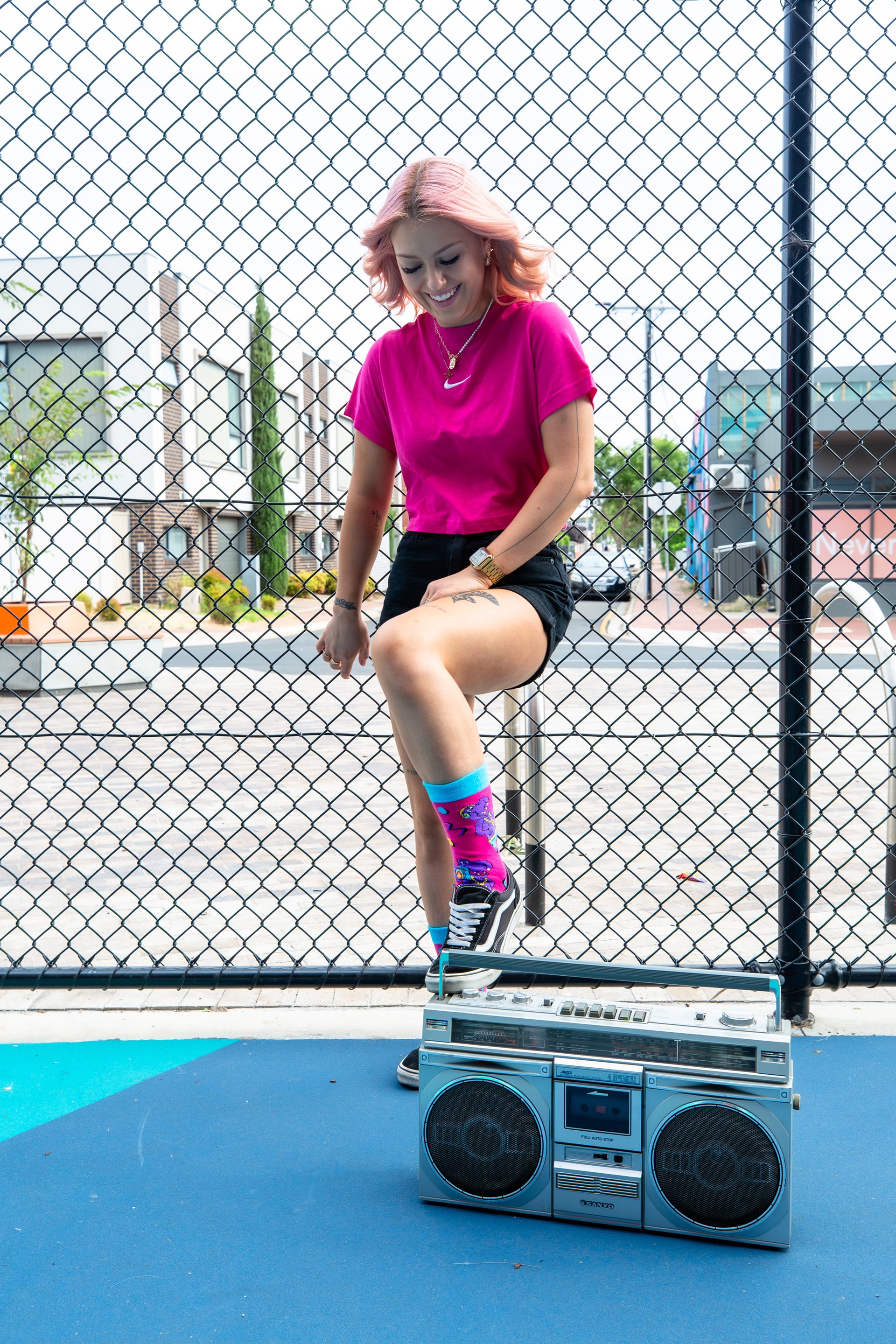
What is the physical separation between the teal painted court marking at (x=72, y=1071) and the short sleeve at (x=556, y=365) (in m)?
1.67

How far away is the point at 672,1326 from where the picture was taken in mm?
1428

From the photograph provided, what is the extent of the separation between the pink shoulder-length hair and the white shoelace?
3.86 feet

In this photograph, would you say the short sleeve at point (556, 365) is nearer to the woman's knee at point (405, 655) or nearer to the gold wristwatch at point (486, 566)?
the gold wristwatch at point (486, 566)

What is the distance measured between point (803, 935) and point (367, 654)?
1290 millimetres

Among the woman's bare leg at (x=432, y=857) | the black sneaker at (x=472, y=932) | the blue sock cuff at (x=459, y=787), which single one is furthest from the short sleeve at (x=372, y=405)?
the black sneaker at (x=472, y=932)

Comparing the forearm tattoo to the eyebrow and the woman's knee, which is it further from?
the eyebrow

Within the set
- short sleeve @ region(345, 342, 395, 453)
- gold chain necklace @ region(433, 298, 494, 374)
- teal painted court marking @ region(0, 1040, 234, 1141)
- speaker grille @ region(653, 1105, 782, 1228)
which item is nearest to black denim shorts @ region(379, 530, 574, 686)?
short sleeve @ region(345, 342, 395, 453)

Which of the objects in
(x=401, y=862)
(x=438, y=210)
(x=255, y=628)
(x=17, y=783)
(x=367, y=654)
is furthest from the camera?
(x=255, y=628)

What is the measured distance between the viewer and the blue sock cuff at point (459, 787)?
1730 mm

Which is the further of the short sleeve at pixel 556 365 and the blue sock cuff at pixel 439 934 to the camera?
the blue sock cuff at pixel 439 934

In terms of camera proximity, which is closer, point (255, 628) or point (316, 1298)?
point (316, 1298)

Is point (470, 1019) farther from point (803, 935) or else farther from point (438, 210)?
point (438, 210)

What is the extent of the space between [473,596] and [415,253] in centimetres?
66

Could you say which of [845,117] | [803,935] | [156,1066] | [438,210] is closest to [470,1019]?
[156,1066]
